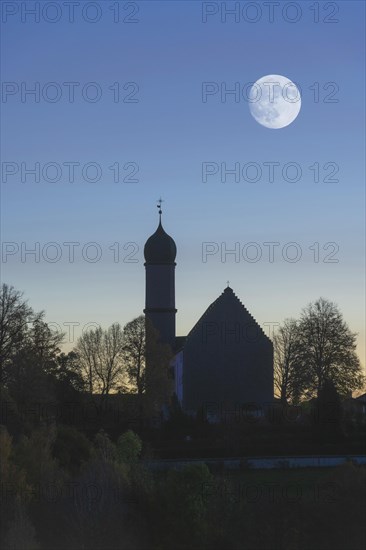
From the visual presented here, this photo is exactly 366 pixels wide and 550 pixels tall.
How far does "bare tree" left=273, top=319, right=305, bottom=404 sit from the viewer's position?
7694 centimetres

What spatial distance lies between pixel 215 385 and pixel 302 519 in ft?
154

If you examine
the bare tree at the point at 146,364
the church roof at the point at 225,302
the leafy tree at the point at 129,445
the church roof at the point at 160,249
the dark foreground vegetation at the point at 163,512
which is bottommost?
the dark foreground vegetation at the point at 163,512

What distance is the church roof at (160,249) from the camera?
87.2 meters

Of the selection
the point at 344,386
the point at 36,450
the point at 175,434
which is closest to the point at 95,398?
the point at 175,434

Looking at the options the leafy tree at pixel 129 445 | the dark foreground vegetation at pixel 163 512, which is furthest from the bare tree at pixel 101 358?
the dark foreground vegetation at pixel 163 512

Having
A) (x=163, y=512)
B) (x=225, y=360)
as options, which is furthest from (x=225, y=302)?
(x=163, y=512)

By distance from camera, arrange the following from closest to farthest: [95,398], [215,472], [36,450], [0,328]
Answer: [36,450] < [215,472] < [0,328] < [95,398]

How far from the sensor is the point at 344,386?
75.5 metres

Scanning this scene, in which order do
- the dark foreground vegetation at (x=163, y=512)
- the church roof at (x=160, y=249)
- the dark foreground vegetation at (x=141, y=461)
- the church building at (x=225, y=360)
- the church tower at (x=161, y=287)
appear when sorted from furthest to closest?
the church roof at (x=160, y=249), the church tower at (x=161, y=287), the church building at (x=225, y=360), the dark foreground vegetation at (x=141, y=461), the dark foreground vegetation at (x=163, y=512)

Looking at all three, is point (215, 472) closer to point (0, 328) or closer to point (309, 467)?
point (309, 467)

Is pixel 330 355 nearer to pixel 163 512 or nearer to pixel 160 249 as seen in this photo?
pixel 160 249

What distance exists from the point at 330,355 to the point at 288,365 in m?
5.81

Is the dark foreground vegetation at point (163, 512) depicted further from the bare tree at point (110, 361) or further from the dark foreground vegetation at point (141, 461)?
the bare tree at point (110, 361)

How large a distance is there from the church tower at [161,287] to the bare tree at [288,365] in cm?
850
